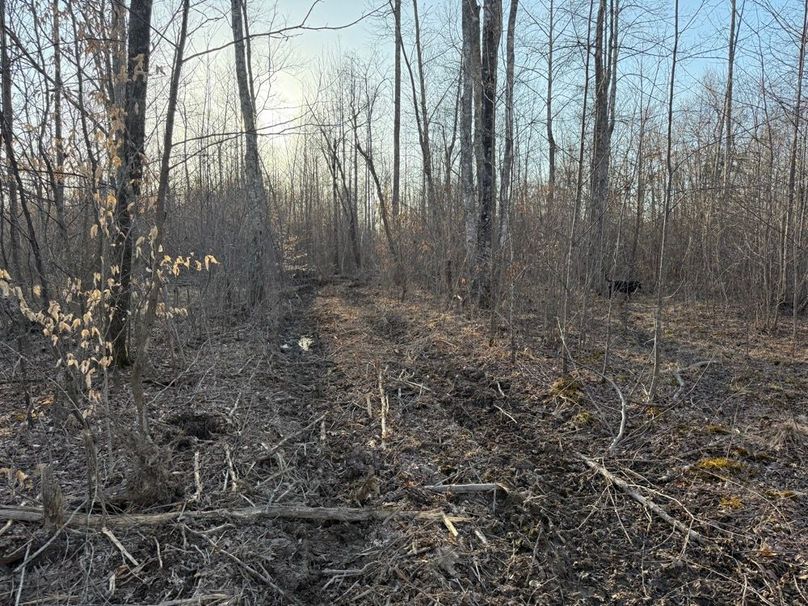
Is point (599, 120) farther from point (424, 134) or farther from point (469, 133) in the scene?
point (424, 134)

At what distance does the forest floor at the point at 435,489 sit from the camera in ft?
7.35

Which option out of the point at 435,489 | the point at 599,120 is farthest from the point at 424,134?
the point at 435,489

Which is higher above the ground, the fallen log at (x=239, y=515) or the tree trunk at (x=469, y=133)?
the tree trunk at (x=469, y=133)

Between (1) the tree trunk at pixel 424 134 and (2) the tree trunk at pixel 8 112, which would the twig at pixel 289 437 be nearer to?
(2) the tree trunk at pixel 8 112

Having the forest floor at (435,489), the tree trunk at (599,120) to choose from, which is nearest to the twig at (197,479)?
the forest floor at (435,489)

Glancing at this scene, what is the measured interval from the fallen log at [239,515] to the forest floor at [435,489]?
1cm

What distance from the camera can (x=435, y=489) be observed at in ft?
9.68

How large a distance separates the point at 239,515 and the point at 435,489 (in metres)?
1.11

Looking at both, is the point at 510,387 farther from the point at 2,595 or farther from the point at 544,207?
the point at 2,595

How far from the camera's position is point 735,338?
6355 millimetres

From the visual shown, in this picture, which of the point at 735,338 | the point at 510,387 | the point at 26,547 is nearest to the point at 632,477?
the point at 510,387

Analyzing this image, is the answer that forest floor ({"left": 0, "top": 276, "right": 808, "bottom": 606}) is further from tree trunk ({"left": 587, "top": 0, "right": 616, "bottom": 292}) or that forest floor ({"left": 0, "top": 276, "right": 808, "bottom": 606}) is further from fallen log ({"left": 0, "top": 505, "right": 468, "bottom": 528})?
tree trunk ({"left": 587, "top": 0, "right": 616, "bottom": 292})

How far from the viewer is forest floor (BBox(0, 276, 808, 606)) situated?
224cm

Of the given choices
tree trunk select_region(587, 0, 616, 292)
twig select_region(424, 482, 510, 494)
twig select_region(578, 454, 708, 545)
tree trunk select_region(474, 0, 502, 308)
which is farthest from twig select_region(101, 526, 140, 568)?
tree trunk select_region(474, 0, 502, 308)
